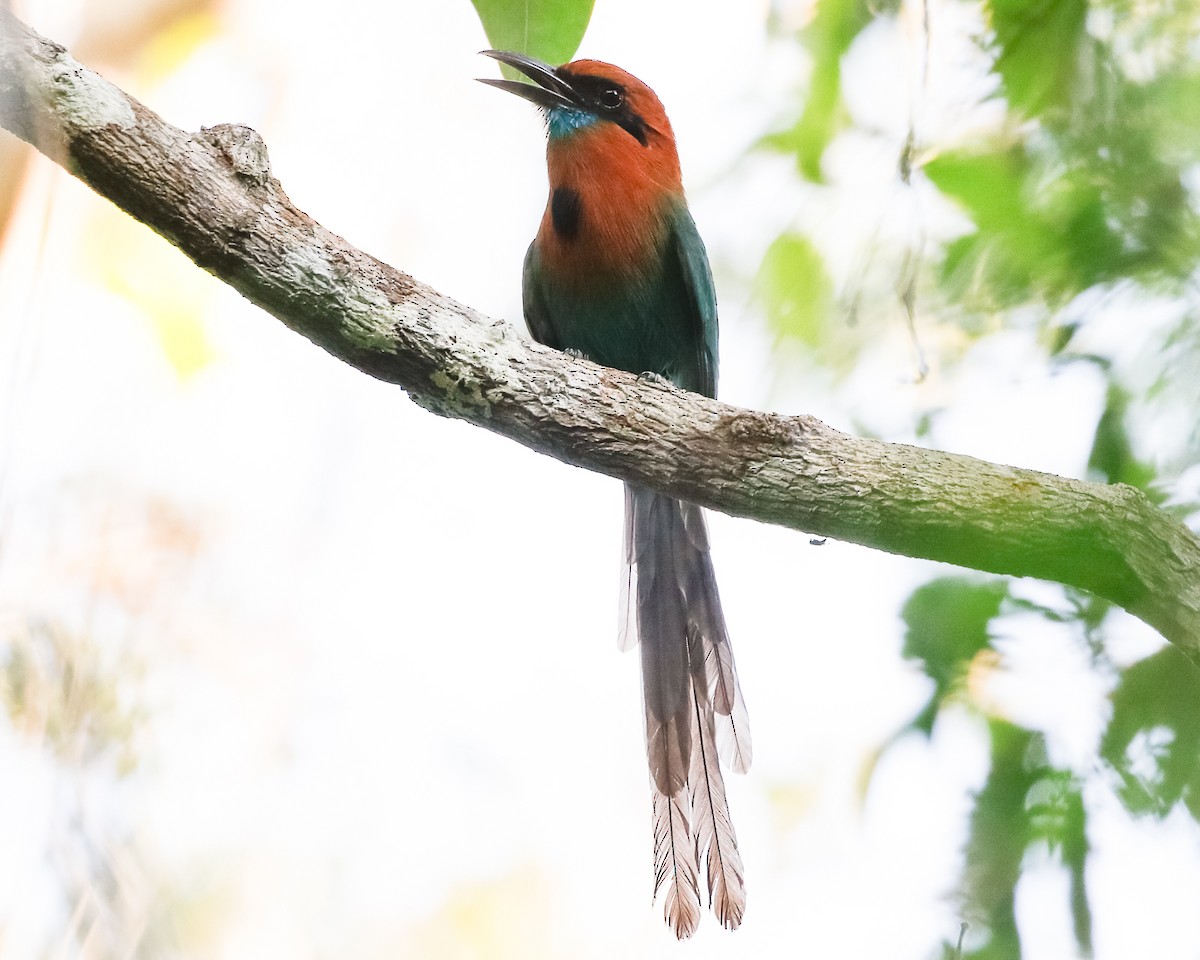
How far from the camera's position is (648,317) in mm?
3016

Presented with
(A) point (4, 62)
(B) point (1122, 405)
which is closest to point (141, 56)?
(A) point (4, 62)

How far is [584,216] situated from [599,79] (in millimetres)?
476

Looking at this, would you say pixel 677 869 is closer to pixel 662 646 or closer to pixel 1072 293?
pixel 662 646

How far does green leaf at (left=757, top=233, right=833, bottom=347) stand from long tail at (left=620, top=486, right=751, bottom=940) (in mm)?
550

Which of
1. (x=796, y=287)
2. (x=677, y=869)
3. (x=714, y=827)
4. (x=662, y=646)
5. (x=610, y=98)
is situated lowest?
(x=677, y=869)

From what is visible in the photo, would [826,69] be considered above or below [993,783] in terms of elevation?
above

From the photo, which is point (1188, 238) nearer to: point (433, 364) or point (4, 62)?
point (433, 364)

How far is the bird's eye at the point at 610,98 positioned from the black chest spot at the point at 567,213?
34cm

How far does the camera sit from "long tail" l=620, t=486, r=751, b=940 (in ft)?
8.13

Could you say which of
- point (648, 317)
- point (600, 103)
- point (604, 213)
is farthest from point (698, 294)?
point (600, 103)

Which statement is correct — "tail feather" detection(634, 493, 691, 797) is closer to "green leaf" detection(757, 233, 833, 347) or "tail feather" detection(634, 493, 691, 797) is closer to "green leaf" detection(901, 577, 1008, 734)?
"green leaf" detection(757, 233, 833, 347)

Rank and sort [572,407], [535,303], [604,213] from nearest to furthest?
[572,407] → [604,213] → [535,303]

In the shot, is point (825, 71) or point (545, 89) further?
point (545, 89)

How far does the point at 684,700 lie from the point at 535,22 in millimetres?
1568
